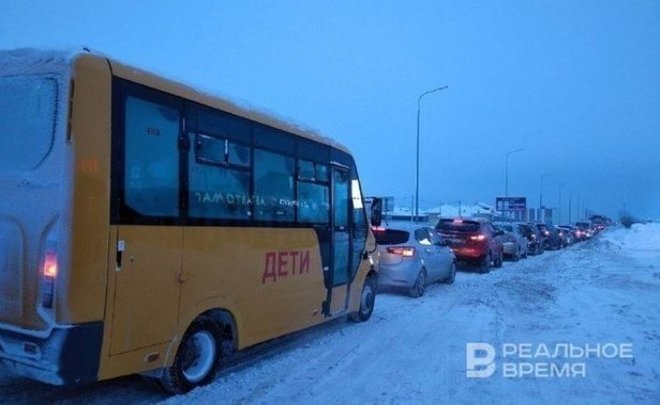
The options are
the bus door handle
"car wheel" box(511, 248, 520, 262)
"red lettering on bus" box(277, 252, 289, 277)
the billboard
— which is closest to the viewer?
the bus door handle

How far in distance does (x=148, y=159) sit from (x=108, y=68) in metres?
0.86

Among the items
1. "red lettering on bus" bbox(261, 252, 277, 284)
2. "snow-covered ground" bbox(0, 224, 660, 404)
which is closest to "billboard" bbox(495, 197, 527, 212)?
"snow-covered ground" bbox(0, 224, 660, 404)

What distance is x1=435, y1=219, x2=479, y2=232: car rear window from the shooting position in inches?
794

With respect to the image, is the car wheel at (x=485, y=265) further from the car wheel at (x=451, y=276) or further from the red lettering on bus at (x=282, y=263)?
the red lettering on bus at (x=282, y=263)

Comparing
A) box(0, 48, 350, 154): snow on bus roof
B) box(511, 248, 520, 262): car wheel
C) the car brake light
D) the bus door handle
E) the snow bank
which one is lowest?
the snow bank

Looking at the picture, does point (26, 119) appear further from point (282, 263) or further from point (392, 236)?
point (392, 236)

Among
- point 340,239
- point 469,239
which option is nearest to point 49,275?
point 340,239

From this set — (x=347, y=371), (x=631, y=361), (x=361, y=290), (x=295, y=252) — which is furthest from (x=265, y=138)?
(x=631, y=361)

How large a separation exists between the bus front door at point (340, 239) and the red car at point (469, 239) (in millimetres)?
11369

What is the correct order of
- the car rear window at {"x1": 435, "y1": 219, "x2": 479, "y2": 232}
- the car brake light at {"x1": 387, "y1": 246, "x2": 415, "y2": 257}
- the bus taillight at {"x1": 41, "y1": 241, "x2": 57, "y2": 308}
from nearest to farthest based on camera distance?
the bus taillight at {"x1": 41, "y1": 241, "x2": 57, "y2": 308}, the car brake light at {"x1": 387, "y1": 246, "x2": 415, "y2": 257}, the car rear window at {"x1": 435, "y1": 219, "x2": 479, "y2": 232}

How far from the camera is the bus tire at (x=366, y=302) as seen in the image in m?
10.1

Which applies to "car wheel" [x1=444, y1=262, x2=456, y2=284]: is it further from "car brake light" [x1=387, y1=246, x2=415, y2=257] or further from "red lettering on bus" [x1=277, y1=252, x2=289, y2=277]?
"red lettering on bus" [x1=277, y1=252, x2=289, y2=277]

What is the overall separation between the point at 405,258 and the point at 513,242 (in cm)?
1482

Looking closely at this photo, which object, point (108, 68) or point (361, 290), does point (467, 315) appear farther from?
point (108, 68)
